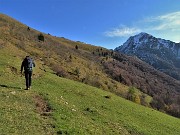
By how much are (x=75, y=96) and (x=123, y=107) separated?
634cm

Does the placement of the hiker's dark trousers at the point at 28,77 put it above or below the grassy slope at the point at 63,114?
above

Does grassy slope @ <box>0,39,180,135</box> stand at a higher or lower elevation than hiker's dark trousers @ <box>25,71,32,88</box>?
lower

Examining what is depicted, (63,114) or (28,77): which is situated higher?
(28,77)

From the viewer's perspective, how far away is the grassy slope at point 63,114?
70.2ft

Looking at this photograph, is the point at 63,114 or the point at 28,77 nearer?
the point at 63,114

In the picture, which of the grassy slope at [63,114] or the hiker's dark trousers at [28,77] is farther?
the hiker's dark trousers at [28,77]

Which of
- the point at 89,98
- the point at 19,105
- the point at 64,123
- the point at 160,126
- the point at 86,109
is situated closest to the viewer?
the point at 64,123

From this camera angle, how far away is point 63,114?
1005 inches

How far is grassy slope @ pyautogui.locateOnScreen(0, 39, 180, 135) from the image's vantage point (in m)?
21.4

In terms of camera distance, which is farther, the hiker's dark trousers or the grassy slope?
the hiker's dark trousers

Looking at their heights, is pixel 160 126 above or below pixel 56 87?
below

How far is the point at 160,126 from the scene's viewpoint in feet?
112

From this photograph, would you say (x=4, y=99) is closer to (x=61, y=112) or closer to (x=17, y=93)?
(x=17, y=93)

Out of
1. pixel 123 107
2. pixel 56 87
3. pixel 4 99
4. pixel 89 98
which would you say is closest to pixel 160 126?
pixel 123 107
